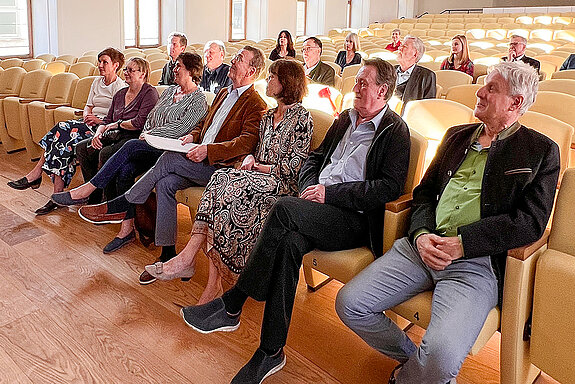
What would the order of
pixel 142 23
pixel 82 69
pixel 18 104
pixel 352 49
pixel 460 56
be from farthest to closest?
pixel 142 23, pixel 82 69, pixel 352 49, pixel 460 56, pixel 18 104

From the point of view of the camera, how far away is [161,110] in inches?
144

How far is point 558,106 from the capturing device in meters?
3.29

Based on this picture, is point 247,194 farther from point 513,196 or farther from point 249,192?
point 513,196

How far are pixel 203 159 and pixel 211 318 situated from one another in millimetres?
991

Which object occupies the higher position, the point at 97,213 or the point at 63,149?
the point at 63,149

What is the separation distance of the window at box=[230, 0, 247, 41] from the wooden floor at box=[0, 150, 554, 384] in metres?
11.8

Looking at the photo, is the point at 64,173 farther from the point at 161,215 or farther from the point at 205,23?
the point at 205,23

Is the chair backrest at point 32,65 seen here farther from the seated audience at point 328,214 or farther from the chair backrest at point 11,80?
the seated audience at point 328,214

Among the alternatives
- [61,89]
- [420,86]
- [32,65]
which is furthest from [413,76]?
[32,65]

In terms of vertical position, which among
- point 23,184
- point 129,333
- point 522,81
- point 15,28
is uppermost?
point 15,28

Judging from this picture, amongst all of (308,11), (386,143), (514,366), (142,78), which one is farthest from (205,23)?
(514,366)

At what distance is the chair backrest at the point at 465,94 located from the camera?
3.92 m

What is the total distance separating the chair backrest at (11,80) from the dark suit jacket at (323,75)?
10.1ft

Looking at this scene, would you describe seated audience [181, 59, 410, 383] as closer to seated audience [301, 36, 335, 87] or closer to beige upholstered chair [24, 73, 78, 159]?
seated audience [301, 36, 335, 87]
